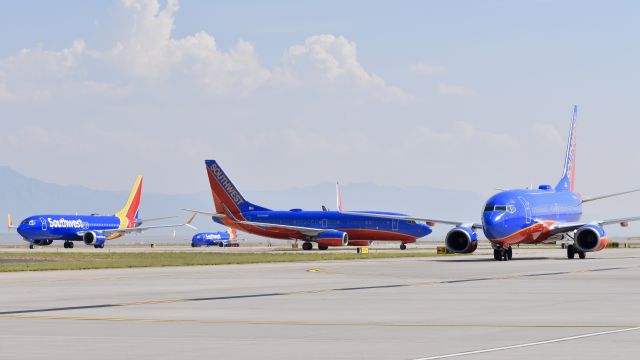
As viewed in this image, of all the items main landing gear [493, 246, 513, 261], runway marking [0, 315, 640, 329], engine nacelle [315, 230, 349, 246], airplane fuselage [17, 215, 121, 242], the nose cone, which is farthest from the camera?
airplane fuselage [17, 215, 121, 242]

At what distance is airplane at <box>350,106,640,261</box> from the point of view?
233 feet

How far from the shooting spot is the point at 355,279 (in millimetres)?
47438

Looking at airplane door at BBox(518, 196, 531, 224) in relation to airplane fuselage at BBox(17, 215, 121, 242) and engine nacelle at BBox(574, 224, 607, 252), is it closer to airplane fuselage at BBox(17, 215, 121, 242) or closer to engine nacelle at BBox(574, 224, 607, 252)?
engine nacelle at BBox(574, 224, 607, 252)

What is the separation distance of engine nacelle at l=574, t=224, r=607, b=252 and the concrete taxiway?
23456 mm

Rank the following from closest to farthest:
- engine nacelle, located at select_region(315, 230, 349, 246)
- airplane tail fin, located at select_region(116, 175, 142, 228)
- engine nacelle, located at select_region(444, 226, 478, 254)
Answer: engine nacelle, located at select_region(444, 226, 478, 254), engine nacelle, located at select_region(315, 230, 349, 246), airplane tail fin, located at select_region(116, 175, 142, 228)

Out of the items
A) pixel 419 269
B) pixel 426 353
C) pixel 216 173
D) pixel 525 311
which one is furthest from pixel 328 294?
pixel 216 173

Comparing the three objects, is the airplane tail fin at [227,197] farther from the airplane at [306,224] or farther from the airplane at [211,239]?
the airplane at [211,239]

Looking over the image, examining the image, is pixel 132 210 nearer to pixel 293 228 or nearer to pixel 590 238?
pixel 293 228

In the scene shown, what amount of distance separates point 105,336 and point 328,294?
1492 cm

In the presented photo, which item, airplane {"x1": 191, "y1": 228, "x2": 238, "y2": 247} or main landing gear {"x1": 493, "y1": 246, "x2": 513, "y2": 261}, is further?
airplane {"x1": 191, "y1": 228, "x2": 238, "y2": 247}

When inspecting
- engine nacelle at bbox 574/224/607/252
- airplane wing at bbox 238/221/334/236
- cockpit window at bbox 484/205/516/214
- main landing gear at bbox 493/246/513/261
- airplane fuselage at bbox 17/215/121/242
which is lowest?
main landing gear at bbox 493/246/513/261

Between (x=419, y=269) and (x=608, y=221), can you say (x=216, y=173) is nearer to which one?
(x=608, y=221)

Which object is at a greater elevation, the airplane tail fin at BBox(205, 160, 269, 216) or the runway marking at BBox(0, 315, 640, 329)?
the airplane tail fin at BBox(205, 160, 269, 216)

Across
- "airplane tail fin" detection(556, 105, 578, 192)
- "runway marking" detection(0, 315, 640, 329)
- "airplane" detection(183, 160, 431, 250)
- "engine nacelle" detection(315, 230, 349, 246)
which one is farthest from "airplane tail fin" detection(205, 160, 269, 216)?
"runway marking" detection(0, 315, 640, 329)
